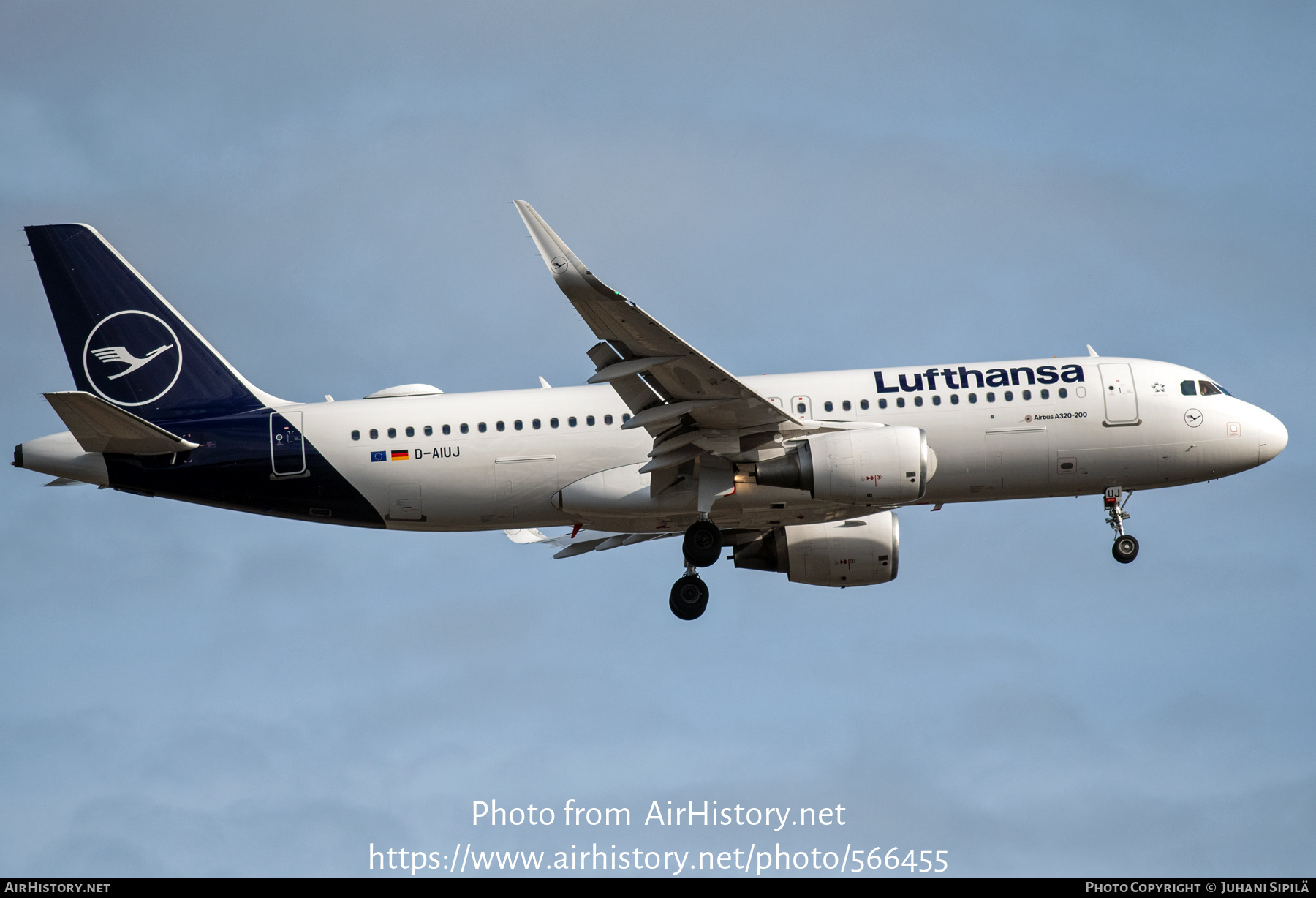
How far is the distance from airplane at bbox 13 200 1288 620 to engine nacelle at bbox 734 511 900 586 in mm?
1540

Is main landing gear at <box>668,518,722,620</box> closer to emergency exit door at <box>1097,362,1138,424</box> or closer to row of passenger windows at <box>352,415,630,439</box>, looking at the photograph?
row of passenger windows at <box>352,415,630,439</box>

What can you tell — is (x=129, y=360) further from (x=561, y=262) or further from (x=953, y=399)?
(x=953, y=399)

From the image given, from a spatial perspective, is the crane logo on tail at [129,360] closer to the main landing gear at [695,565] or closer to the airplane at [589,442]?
the airplane at [589,442]

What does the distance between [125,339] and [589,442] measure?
1281cm

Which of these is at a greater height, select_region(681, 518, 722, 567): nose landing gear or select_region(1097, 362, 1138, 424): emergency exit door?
select_region(1097, 362, 1138, 424): emergency exit door

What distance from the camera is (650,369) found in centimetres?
3191

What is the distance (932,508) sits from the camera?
122 ft

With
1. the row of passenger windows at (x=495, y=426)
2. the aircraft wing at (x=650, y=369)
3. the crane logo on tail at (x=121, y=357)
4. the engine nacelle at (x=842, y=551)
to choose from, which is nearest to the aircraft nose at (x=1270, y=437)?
the engine nacelle at (x=842, y=551)

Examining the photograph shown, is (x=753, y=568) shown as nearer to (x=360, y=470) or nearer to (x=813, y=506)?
(x=813, y=506)

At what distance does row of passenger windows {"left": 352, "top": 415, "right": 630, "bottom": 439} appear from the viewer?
3616 cm

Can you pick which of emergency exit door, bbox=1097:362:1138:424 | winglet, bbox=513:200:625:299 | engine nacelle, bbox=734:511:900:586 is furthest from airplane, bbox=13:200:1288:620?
winglet, bbox=513:200:625:299
